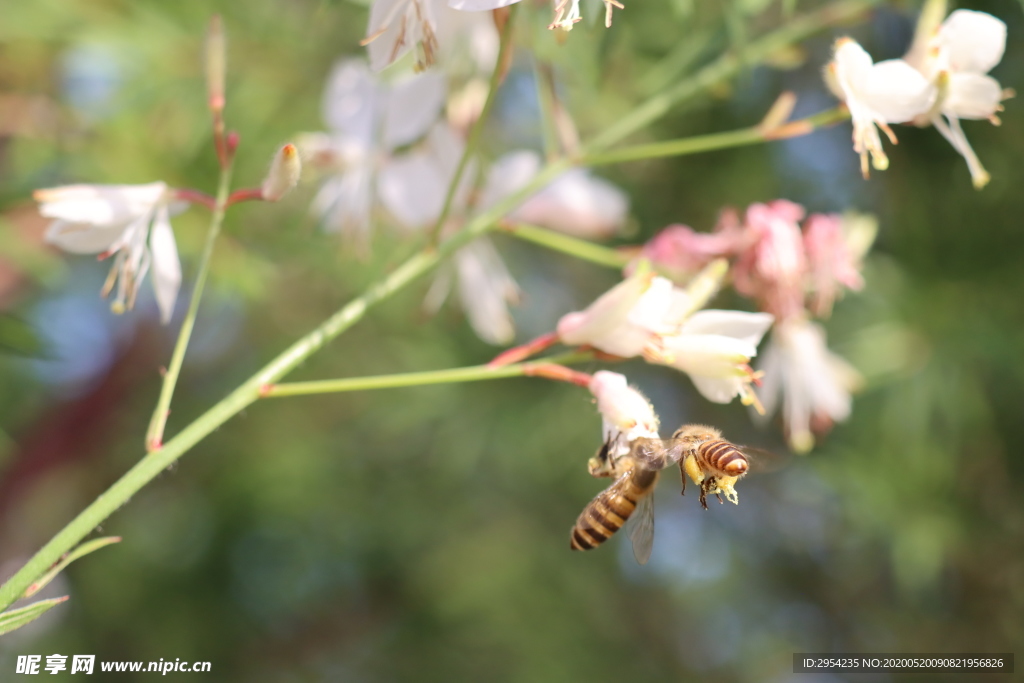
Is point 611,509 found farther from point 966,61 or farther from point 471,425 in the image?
point 471,425

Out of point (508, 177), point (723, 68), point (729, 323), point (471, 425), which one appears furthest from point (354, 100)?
point (471, 425)

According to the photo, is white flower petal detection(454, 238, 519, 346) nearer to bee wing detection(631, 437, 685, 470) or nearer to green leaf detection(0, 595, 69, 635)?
bee wing detection(631, 437, 685, 470)

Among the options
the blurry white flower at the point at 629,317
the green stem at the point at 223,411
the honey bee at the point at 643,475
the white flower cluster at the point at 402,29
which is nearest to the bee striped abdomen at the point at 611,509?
the honey bee at the point at 643,475

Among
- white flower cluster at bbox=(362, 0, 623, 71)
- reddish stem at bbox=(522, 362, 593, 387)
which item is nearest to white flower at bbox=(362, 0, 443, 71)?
white flower cluster at bbox=(362, 0, 623, 71)

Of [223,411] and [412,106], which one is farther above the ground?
[412,106]

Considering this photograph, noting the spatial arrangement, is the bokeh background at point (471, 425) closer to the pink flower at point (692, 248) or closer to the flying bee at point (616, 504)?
the pink flower at point (692, 248)
